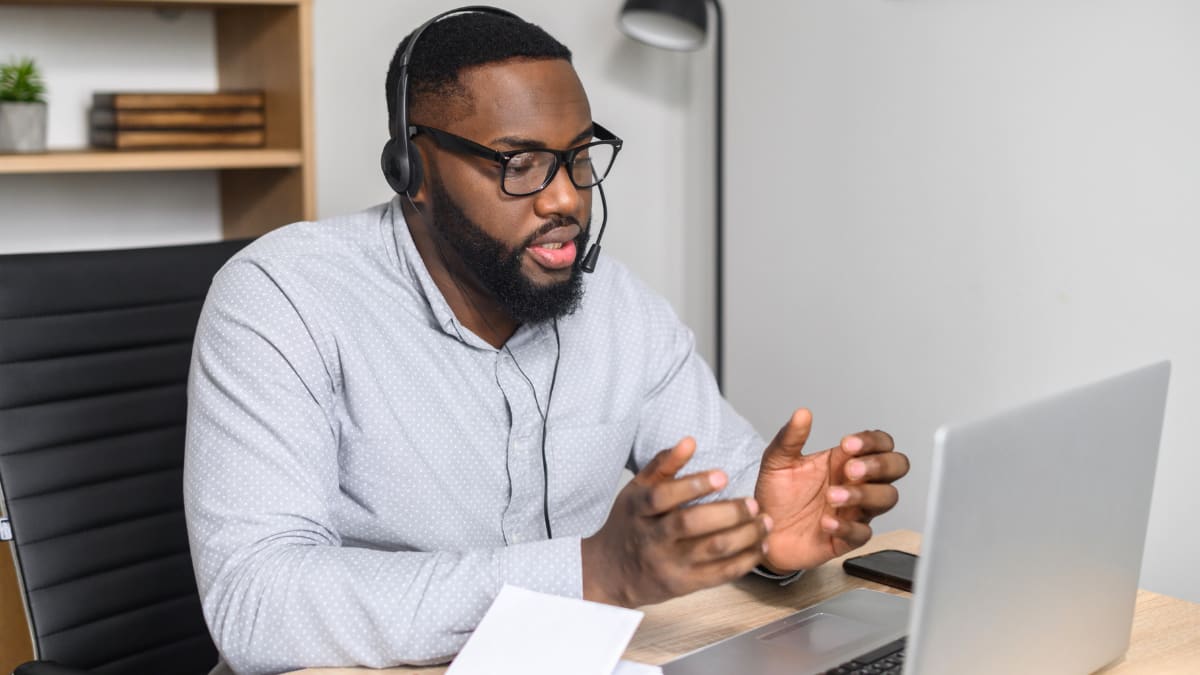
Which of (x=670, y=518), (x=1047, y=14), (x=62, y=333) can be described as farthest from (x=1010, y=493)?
(x=1047, y=14)

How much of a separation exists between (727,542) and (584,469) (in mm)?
506

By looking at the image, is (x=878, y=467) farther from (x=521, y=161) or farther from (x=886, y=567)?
(x=521, y=161)

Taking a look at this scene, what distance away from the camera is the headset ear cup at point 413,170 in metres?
1.38

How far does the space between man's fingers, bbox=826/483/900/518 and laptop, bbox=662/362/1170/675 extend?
0.12 m

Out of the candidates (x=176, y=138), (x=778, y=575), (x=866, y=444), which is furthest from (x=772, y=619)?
(x=176, y=138)

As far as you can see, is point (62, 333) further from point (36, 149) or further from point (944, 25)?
point (944, 25)

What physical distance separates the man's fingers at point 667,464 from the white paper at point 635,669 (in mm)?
144

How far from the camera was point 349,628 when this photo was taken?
1.03 m

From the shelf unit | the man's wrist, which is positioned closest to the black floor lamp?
the shelf unit

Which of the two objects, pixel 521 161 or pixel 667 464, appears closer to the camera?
pixel 667 464

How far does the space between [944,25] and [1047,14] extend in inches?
8.7

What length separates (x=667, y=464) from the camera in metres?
0.97

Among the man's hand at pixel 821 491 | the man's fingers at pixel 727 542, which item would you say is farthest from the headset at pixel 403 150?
the man's fingers at pixel 727 542

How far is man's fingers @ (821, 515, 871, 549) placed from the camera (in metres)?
1.14
